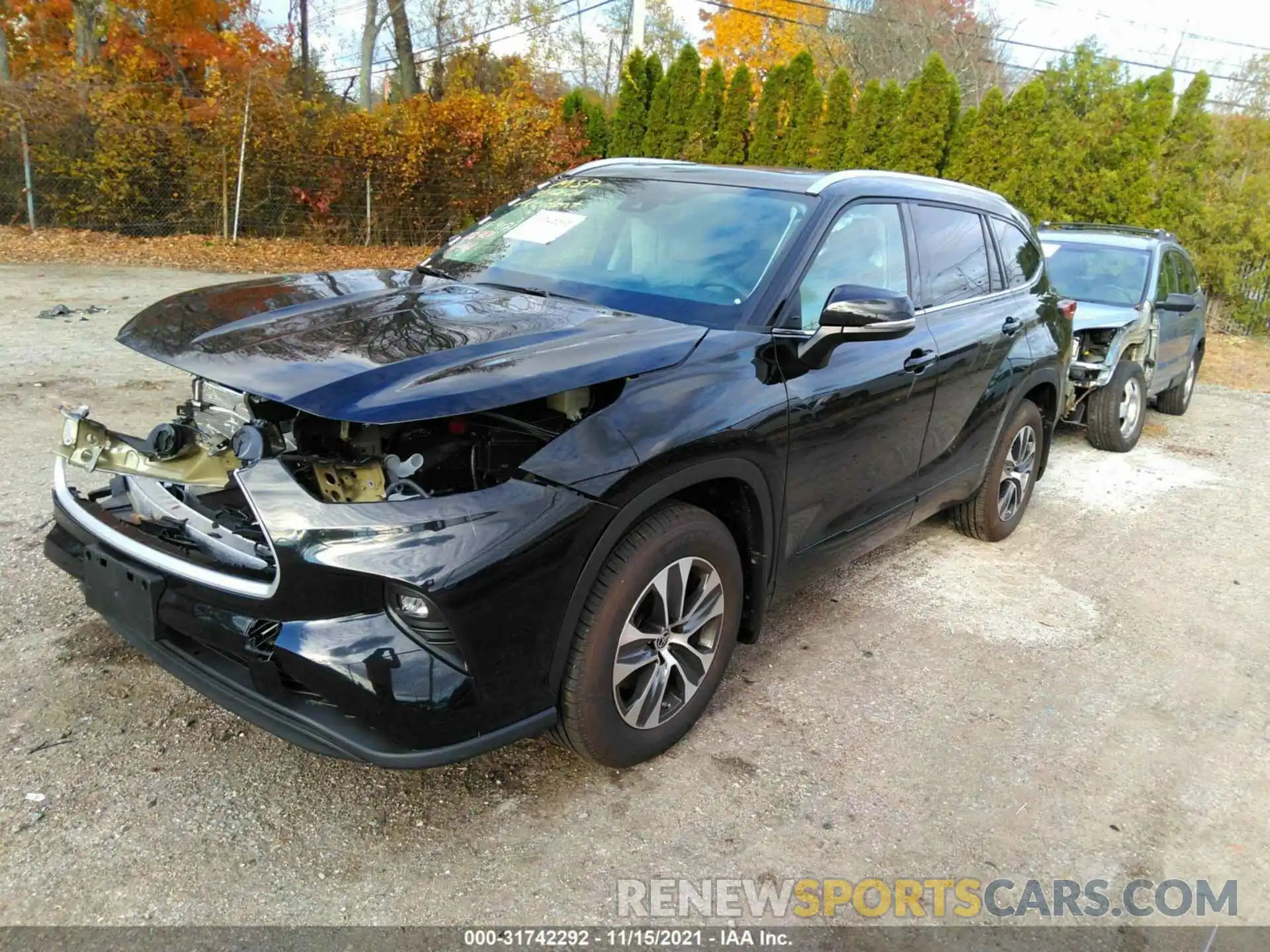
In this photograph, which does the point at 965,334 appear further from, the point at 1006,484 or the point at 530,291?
the point at 530,291

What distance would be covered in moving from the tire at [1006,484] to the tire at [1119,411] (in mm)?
2427

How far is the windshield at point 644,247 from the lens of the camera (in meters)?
3.21

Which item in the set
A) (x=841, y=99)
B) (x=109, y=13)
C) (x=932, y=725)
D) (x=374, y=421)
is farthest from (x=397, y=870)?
(x=109, y=13)

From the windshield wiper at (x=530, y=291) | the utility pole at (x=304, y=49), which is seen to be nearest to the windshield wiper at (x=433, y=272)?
the windshield wiper at (x=530, y=291)

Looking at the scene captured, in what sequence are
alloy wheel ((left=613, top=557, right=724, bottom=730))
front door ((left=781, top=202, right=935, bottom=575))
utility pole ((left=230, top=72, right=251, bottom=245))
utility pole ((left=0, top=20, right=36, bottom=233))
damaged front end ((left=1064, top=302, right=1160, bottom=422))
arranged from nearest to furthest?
alloy wheel ((left=613, top=557, right=724, bottom=730)), front door ((left=781, top=202, right=935, bottom=575)), damaged front end ((left=1064, top=302, right=1160, bottom=422)), utility pole ((left=0, top=20, right=36, bottom=233)), utility pole ((left=230, top=72, right=251, bottom=245))

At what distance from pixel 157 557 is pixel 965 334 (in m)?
3.33

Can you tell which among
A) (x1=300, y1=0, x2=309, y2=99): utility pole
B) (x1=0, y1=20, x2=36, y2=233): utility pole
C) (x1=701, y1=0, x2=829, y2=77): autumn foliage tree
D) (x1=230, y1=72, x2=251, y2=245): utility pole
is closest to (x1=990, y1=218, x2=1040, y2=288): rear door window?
(x1=230, y1=72, x2=251, y2=245): utility pole

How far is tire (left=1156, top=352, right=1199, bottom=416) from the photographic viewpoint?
29.5 ft

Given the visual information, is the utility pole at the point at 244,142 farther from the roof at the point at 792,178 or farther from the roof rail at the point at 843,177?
the roof rail at the point at 843,177

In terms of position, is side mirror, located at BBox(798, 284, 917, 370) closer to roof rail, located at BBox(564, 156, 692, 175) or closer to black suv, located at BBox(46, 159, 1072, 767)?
black suv, located at BBox(46, 159, 1072, 767)

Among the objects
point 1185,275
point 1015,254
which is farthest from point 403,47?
point 1015,254

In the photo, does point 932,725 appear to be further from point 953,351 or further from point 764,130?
point 764,130

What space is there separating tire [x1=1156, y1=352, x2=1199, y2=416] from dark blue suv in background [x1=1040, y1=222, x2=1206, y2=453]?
27 millimetres

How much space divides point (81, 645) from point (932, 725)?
3090mm
